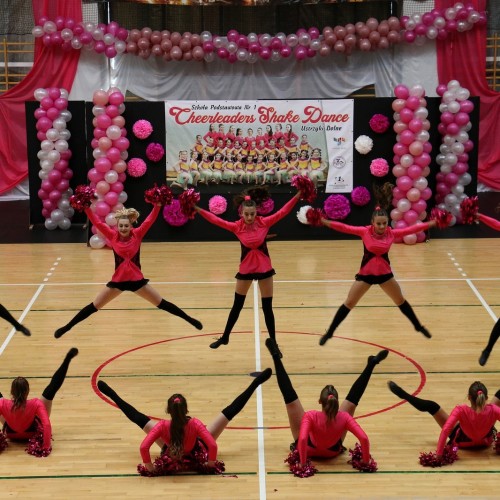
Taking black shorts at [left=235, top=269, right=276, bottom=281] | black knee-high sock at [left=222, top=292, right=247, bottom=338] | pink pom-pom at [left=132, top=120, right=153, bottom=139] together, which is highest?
pink pom-pom at [left=132, top=120, right=153, bottom=139]

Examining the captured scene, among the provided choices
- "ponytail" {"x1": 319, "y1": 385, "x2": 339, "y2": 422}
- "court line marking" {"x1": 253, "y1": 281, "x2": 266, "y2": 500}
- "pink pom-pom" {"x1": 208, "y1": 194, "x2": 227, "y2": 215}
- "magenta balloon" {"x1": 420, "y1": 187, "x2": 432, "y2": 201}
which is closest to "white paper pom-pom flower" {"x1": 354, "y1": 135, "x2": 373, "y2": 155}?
"magenta balloon" {"x1": 420, "y1": 187, "x2": 432, "y2": 201}

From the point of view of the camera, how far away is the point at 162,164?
48.0 ft

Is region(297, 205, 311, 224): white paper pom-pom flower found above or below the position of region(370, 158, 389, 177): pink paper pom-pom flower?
below

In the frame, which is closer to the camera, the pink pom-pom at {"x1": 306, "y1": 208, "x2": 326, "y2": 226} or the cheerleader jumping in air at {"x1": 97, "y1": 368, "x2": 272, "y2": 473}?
the cheerleader jumping in air at {"x1": 97, "y1": 368, "x2": 272, "y2": 473}

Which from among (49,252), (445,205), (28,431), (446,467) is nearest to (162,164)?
(49,252)

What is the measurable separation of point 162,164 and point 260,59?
4.50 metres

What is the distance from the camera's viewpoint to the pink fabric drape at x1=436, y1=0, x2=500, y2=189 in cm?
1784

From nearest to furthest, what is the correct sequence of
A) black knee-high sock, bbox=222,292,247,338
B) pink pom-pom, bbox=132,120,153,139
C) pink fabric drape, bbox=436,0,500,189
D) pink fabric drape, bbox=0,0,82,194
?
black knee-high sock, bbox=222,292,247,338 → pink pom-pom, bbox=132,120,153,139 → pink fabric drape, bbox=0,0,82,194 → pink fabric drape, bbox=436,0,500,189

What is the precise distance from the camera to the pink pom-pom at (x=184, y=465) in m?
6.70

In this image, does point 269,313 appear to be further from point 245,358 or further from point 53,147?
point 53,147

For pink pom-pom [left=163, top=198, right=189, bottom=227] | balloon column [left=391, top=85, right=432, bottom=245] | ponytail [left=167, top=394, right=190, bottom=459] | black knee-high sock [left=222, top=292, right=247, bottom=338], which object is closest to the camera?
ponytail [left=167, top=394, right=190, bottom=459]

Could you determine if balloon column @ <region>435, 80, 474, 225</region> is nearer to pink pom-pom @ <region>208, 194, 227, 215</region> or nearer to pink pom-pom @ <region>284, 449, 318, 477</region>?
pink pom-pom @ <region>208, 194, 227, 215</region>

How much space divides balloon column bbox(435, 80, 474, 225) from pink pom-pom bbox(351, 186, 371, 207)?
1.33 m

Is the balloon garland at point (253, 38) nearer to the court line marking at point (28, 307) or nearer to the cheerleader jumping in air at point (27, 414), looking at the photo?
the court line marking at point (28, 307)
